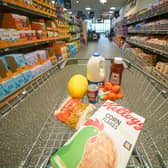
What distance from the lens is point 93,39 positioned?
11875 mm

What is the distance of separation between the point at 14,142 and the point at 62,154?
66cm

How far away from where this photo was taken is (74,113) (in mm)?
521

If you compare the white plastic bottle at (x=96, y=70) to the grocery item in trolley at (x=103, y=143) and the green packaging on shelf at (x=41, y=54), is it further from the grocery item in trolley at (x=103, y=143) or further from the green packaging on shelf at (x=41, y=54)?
the green packaging on shelf at (x=41, y=54)

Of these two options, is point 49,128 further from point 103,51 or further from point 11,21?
point 103,51

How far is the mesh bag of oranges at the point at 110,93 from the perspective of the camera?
2.24 ft

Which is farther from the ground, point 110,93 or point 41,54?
point 41,54

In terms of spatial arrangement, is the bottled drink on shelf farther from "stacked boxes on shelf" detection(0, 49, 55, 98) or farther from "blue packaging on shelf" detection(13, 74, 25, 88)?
"blue packaging on shelf" detection(13, 74, 25, 88)

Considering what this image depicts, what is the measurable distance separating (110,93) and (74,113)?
0.29 m

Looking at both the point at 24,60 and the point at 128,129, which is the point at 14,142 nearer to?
the point at 128,129

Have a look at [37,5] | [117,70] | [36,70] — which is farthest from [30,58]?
[117,70]

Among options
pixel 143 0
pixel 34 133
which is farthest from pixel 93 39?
pixel 34 133

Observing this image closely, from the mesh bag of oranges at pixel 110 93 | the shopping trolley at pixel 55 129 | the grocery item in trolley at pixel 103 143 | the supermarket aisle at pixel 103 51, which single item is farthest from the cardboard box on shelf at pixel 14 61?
the supermarket aisle at pixel 103 51

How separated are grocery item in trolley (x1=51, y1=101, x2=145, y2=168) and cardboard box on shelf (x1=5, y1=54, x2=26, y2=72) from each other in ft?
4.65

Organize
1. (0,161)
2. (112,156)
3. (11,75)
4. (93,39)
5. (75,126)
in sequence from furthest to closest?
(93,39) → (11,75) → (0,161) → (75,126) → (112,156)
